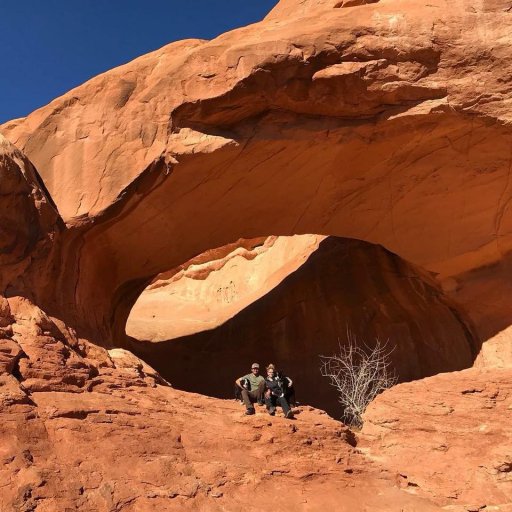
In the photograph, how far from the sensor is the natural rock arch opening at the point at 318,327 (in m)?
12.1

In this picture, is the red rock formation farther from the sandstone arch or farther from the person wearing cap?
the person wearing cap

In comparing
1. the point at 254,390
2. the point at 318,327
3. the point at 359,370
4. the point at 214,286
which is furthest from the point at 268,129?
the point at 214,286

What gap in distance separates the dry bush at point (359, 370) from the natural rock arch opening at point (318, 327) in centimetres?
23

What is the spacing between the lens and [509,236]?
9.98m

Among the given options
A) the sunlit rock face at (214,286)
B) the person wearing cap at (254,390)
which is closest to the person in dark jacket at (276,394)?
the person wearing cap at (254,390)

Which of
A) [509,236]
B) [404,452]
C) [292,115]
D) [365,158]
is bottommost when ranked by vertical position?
[404,452]

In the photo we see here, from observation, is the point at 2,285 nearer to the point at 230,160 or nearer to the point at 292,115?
the point at 230,160

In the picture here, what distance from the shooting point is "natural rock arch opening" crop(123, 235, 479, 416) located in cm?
1210

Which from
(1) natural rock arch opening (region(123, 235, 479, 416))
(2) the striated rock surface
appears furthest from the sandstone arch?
(2) the striated rock surface

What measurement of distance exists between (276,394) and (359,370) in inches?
166

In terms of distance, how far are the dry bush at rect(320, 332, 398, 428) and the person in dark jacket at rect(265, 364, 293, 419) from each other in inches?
95.2

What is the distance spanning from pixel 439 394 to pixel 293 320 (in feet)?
19.3

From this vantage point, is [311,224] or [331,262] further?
[331,262]

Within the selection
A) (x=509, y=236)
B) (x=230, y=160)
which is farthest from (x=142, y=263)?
(x=509, y=236)
